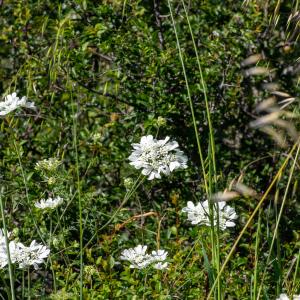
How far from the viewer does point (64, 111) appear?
3088 millimetres

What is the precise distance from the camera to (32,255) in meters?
2.02

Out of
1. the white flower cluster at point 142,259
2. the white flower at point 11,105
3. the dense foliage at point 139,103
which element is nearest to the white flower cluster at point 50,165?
the white flower at point 11,105

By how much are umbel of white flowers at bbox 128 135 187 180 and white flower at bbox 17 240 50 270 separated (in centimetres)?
35

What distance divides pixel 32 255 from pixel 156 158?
1.44 ft

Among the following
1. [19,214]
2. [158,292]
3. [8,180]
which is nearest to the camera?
[158,292]

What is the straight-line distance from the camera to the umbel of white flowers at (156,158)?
1.98 metres

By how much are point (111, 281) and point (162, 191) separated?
950 millimetres

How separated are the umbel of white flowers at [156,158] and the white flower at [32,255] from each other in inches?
13.9

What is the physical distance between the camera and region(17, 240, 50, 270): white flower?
1978 millimetres

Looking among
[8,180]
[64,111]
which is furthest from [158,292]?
[64,111]

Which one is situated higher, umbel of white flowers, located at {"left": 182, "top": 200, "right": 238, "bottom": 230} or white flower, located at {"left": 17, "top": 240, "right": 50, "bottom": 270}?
umbel of white flowers, located at {"left": 182, "top": 200, "right": 238, "bottom": 230}

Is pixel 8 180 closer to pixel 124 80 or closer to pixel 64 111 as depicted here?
pixel 64 111

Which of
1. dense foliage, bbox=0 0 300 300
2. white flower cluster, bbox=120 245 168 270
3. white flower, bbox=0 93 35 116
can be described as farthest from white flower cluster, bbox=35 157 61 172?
dense foliage, bbox=0 0 300 300

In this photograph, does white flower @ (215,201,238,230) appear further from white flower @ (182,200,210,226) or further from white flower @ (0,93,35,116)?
white flower @ (0,93,35,116)
